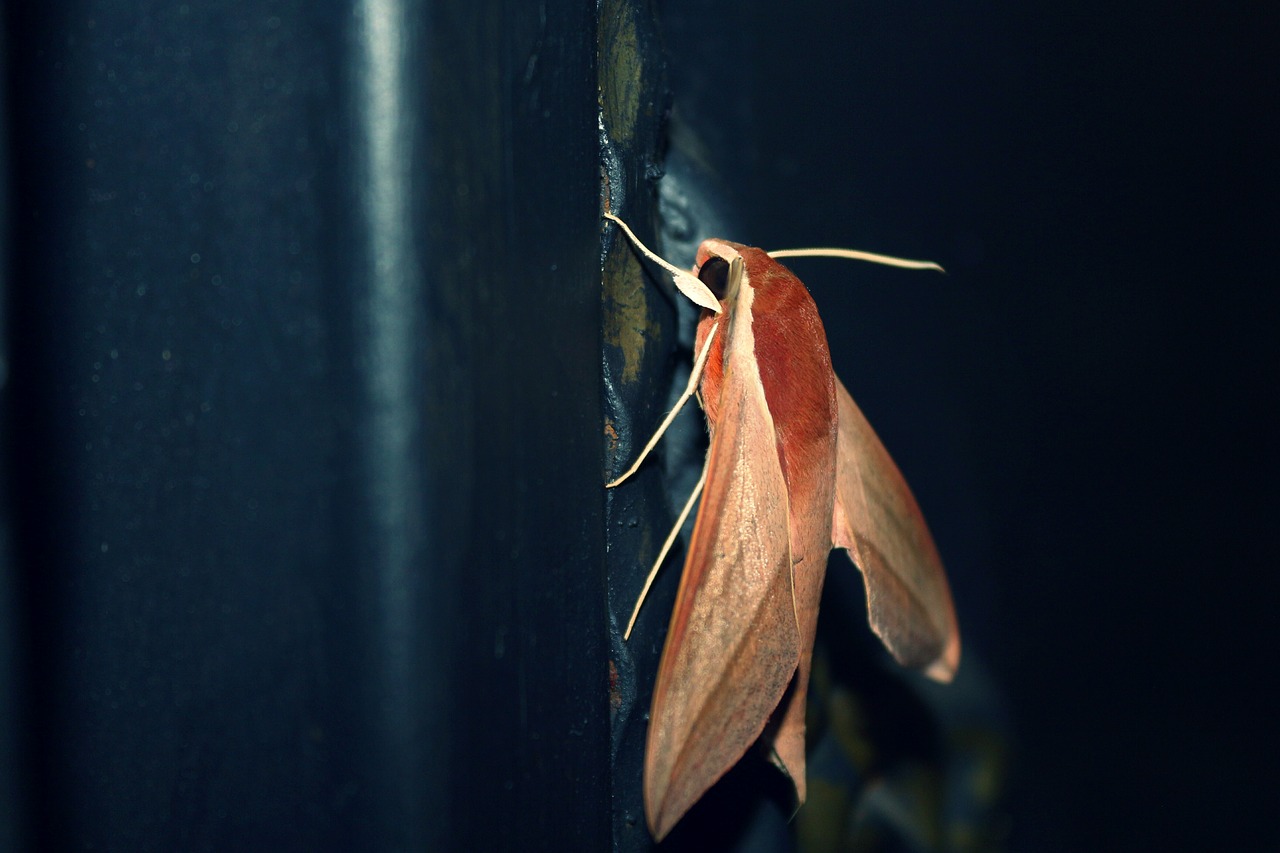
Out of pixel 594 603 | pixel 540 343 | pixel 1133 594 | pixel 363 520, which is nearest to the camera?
pixel 363 520

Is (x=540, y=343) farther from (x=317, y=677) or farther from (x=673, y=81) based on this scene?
(x=673, y=81)

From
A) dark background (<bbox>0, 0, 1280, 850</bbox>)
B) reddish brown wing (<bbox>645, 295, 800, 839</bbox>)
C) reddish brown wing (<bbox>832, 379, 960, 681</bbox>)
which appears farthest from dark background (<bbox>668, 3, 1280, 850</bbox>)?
dark background (<bbox>0, 0, 1280, 850</bbox>)

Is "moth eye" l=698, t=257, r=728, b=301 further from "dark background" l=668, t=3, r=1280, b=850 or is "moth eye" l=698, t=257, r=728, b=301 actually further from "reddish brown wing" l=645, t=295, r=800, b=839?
"dark background" l=668, t=3, r=1280, b=850

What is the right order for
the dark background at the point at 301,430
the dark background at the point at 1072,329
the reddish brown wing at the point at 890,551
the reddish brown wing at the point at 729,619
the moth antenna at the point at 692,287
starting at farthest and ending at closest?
the dark background at the point at 1072,329
the reddish brown wing at the point at 890,551
the moth antenna at the point at 692,287
the reddish brown wing at the point at 729,619
the dark background at the point at 301,430

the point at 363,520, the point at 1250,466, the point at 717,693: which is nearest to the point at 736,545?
the point at 717,693

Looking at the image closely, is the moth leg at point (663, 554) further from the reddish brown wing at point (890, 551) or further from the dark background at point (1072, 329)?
the dark background at point (1072, 329)

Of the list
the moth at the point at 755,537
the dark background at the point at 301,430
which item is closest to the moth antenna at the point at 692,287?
the moth at the point at 755,537

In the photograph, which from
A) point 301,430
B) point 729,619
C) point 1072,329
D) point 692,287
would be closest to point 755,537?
point 729,619
